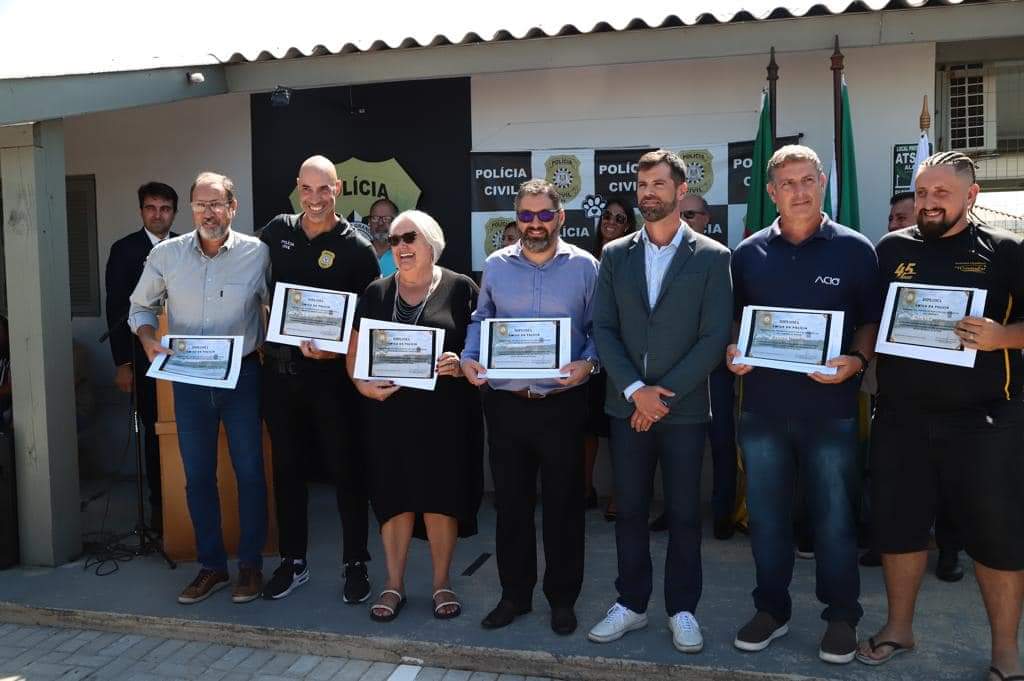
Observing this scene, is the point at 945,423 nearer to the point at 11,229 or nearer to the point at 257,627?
the point at 257,627

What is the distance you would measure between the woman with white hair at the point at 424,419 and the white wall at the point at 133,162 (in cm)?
340

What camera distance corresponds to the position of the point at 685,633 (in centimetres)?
376

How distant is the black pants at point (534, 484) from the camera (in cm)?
395

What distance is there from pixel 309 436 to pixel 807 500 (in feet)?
8.15

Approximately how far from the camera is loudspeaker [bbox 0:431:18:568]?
198 inches

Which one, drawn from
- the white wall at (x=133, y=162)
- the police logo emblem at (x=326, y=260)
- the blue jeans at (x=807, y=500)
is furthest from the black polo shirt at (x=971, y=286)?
the white wall at (x=133, y=162)

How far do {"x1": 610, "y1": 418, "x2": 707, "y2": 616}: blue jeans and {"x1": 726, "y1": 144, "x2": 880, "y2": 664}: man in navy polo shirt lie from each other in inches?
10.7

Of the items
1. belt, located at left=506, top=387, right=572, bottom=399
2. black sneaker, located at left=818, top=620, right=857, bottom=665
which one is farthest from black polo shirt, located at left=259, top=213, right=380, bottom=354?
black sneaker, located at left=818, top=620, right=857, bottom=665

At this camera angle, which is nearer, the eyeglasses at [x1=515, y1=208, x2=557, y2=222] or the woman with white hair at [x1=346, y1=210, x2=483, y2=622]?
the eyeglasses at [x1=515, y1=208, x2=557, y2=222]

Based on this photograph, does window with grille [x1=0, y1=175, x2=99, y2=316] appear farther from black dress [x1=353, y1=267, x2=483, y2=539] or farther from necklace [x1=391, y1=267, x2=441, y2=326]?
necklace [x1=391, y1=267, x2=441, y2=326]

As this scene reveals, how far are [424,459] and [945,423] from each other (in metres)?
2.26

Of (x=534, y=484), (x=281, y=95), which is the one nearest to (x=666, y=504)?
(x=534, y=484)

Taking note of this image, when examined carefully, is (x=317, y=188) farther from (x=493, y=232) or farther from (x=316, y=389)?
(x=493, y=232)

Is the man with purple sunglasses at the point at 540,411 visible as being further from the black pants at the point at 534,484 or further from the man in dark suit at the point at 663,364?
the man in dark suit at the point at 663,364
